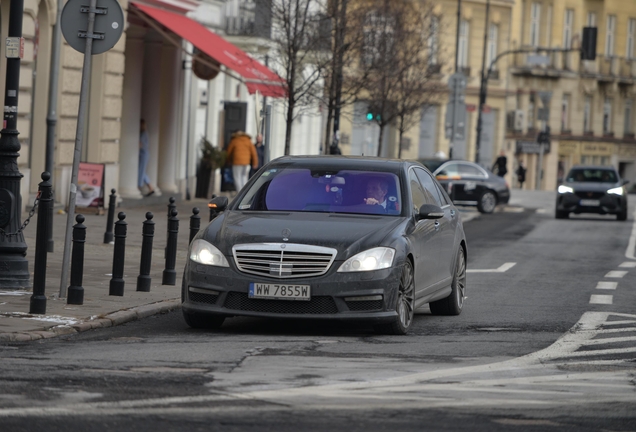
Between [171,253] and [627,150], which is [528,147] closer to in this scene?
[627,150]

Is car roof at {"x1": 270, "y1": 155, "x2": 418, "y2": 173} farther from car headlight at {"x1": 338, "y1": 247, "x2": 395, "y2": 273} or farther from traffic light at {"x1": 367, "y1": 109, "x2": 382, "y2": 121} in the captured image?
traffic light at {"x1": 367, "y1": 109, "x2": 382, "y2": 121}

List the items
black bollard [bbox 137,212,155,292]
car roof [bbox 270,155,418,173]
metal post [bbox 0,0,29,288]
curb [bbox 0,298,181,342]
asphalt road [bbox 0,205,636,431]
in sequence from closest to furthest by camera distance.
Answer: asphalt road [bbox 0,205,636,431], curb [bbox 0,298,181,342], car roof [bbox 270,155,418,173], metal post [bbox 0,0,29,288], black bollard [bbox 137,212,155,292]

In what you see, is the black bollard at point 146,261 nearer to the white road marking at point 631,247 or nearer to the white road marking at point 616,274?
the white road marking at point 616,274

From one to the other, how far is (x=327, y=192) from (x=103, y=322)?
2.04 m

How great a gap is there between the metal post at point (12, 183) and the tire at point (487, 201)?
27377 millimetres

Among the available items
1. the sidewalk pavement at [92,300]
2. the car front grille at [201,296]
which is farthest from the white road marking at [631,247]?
the car front grille at [201,296]

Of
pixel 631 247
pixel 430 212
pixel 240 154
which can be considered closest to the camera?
pixel 430 212

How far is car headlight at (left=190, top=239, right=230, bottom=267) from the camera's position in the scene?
1093 cm

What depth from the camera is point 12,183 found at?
13.3m

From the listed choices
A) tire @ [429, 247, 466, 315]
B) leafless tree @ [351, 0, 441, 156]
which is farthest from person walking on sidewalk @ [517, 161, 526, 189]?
tire @ [429, 247, 466, 315]

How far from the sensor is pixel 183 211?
3044 cm

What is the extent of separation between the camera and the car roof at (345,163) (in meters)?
12.2

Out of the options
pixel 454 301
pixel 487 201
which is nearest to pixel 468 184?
pixel 487 201

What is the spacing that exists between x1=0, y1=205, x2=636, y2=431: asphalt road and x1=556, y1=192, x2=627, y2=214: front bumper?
981 inches
